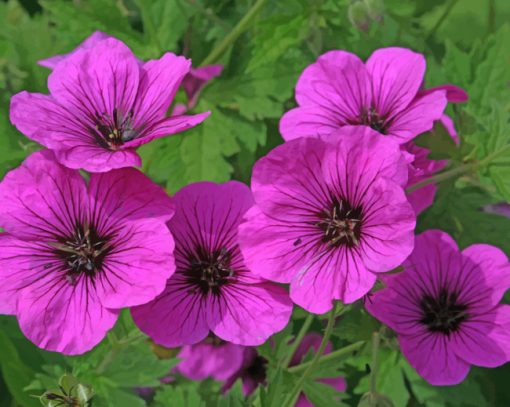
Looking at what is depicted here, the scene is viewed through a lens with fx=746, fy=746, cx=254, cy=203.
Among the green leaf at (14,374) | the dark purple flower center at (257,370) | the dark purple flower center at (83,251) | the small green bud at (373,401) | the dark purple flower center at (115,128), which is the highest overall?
the dark purple flower center at (115,128)

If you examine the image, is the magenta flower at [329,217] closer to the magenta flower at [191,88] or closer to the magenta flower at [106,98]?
the magenta flower at [106,98]

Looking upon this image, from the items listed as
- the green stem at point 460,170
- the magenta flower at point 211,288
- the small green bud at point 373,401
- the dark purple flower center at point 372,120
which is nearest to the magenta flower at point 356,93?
the dark purple flower center at point 372,120

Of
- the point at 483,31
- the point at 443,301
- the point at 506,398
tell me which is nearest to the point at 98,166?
the point at 443,301

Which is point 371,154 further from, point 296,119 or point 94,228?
point 94,228

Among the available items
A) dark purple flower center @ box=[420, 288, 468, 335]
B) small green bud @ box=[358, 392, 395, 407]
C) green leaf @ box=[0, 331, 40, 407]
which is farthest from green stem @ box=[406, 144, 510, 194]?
green leaf @ box=[0, 331, 40, 407]

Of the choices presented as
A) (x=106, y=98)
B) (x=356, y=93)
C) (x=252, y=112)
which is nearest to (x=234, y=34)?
(x=252, y=112)

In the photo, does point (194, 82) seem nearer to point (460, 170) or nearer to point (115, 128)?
point (115, 128)
